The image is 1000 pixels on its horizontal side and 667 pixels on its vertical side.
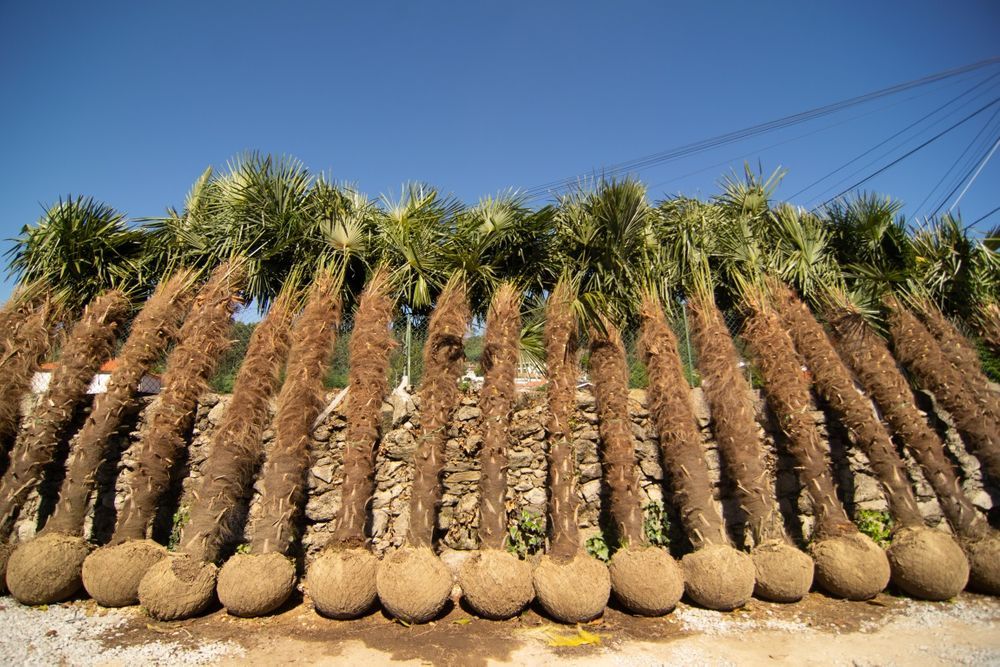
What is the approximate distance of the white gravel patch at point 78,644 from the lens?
13.9 feet

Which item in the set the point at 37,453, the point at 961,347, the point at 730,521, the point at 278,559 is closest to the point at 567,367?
the point at 730,521

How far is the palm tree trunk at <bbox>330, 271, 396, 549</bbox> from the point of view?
564 centimetres

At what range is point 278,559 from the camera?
5.27 metres

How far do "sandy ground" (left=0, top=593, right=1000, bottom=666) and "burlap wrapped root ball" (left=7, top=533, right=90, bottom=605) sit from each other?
15 centimetres

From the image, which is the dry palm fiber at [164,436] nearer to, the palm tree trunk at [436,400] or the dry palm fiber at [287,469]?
the dry palm fiber at [287,469]

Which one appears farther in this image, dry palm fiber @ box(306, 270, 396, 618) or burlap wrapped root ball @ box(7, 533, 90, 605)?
burlap wrapped root ball @ box(7, 533, 90, 605)

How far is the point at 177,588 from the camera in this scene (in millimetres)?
5004

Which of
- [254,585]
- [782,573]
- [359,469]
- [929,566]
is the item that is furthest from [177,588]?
[929,566]

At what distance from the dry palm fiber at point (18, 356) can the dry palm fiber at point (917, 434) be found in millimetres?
11518

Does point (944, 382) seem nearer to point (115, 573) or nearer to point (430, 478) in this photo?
point (430, 478)

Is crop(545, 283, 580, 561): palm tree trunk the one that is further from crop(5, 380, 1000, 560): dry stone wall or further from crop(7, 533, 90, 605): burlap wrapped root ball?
crop(7, 533, 90, 605): burlap wrapped root ball

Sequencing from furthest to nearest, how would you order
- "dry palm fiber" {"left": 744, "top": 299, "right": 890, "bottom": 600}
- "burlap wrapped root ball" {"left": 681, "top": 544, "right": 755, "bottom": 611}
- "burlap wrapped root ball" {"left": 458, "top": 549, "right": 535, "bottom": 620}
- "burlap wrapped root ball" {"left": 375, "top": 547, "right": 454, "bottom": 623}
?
1. "dry palm fiber" {"left": 744, "top": 299, "right": 890, "bottom": 600}
2. "burlap wrapped root ball" {"left": 681, "top": 544, "right": 755, "bottom": 611}
3. "burlap wrapped root ball" {"left": 458, "top": 549, "right": 535, "bottom": 620}
4. "burlap wrapped root ball" {"left": 375, "top": 547, "right": 454, "bottom": 623}

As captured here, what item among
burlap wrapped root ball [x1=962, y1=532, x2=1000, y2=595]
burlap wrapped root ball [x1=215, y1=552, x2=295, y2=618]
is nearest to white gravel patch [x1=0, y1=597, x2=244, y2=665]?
burlap wrapped root ball [x1=215, y1=552, x2=295, y2=618]

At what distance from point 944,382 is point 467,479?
6.88 metres
